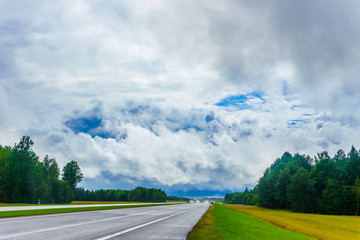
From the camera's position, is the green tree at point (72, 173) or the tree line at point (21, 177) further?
the green tree at point (72, 173)

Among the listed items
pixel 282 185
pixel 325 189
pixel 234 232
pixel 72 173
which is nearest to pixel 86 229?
pixel 234 232

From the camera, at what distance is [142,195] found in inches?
7844

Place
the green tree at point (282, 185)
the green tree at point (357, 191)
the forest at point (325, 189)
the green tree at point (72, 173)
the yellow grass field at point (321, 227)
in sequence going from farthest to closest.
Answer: the green tree at point (72, 173) < the green tree at point (282, 185) < the forest at point (325, 189) < the green tree at point (357, 191) < the yellow grass field at point (321, 227)

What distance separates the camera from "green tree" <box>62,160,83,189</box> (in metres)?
139

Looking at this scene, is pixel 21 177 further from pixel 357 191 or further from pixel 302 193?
pixel 357 191

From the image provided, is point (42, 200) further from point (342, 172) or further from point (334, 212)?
point (342, 172)

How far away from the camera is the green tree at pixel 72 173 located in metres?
139

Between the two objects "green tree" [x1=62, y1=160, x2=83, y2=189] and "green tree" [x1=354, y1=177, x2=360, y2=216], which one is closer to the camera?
"green tree" [x1=354, y1=177, x2=360, y2=216]

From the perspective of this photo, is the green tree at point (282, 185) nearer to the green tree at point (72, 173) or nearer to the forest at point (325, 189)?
the forest at point (325, 189)

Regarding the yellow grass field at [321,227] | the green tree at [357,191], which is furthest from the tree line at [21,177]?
the green tree at [357,191]

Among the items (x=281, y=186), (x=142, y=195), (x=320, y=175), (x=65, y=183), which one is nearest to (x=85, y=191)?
(x=142, y=195)

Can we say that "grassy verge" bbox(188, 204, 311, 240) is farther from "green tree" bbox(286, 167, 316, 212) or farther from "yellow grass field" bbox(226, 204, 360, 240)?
"green tree" bbox(286, 167, 316, 212)

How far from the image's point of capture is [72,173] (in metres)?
140

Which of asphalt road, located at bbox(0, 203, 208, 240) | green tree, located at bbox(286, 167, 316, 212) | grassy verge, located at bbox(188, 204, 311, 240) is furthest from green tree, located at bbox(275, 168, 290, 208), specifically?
asphalt road, located at bbox(0, 203, 208, 240)
